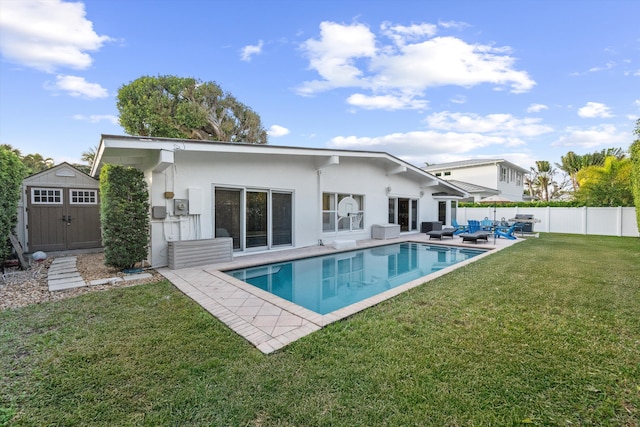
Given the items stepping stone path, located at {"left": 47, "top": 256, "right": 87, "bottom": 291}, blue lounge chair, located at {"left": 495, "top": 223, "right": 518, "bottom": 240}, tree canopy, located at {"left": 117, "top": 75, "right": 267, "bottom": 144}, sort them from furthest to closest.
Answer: tree canopy, located at {"left": 117, "top": 75, "right": 267, "bottom": 144} → blue lounge chair, located at {"left": 495, "top": 223, "right": 518, "bottom": 240} → stepping stone path, located at {"left": 47, "top": 256, "right": 87, "bottom": 291}

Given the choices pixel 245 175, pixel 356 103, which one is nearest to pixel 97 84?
pixel 245 175

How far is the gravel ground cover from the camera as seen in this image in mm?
5469

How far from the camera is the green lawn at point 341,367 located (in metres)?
2.49

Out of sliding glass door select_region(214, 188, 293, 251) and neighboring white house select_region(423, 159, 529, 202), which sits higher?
neighboring white house select_region(423, 159, 529, 202)

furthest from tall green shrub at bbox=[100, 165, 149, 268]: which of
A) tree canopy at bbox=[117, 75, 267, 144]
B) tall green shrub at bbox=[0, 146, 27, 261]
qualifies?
tree canopy at bbox=[117, 75, 267, 144]

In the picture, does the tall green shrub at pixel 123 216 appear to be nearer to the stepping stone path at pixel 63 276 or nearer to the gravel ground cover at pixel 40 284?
the gravel ground cover at pixel 40 284

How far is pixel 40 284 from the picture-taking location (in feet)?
21.4

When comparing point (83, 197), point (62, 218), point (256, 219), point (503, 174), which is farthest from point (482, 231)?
point (503, 174)

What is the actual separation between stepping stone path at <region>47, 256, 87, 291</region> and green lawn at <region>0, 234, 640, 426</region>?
4.61ft

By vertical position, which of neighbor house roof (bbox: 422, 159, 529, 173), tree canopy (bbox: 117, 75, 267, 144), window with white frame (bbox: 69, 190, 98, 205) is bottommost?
window with white frame (bbox: 69, 190, 98, 205)

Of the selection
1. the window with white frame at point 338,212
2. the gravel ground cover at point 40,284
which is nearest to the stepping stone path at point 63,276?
the gravel ground cover at point 40,284

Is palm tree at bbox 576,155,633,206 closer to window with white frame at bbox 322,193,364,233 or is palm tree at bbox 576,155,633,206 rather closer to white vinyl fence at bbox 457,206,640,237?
white vinyl fence at bbox 457,206,640,237

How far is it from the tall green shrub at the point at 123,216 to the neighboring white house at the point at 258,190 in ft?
1.75

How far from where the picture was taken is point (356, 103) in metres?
19.9
